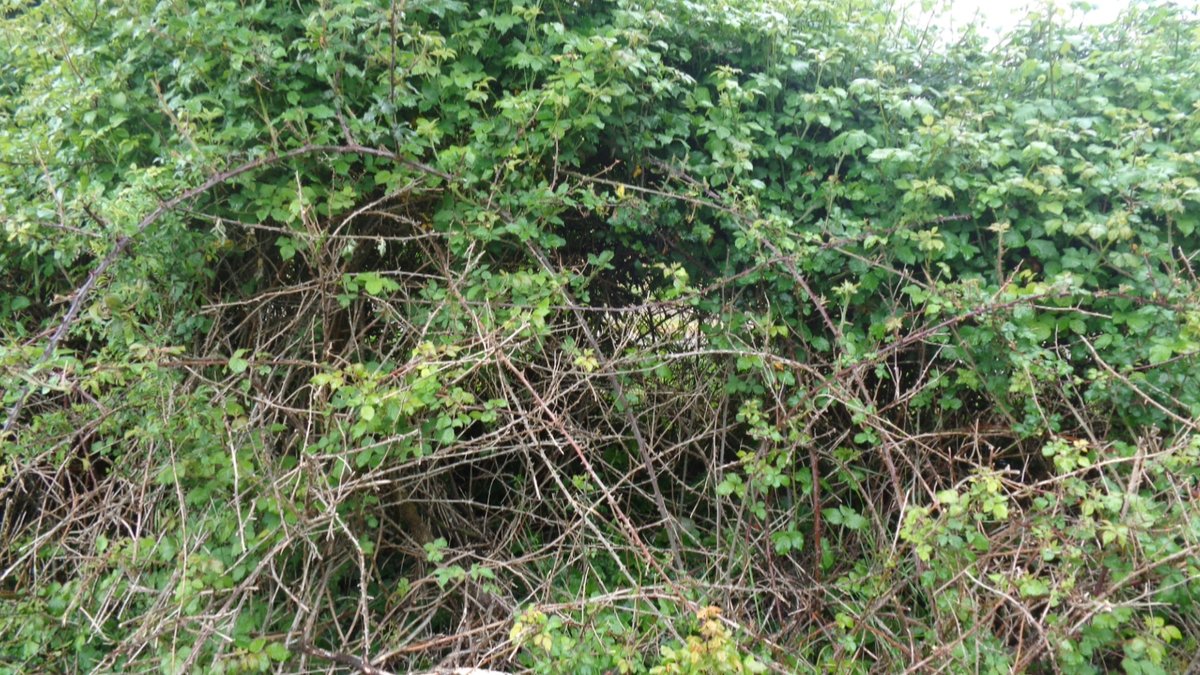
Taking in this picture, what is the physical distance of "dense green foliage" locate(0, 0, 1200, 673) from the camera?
274 centimetres

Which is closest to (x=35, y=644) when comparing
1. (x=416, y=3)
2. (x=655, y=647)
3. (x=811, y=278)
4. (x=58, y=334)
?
(x=58, y=334)

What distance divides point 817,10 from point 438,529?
2.85 m

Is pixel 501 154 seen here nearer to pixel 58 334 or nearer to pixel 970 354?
pixel 58 334

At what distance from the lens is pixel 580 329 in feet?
11.7

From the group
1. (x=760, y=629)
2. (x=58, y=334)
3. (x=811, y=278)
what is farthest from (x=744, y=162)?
(x=58, y=334)

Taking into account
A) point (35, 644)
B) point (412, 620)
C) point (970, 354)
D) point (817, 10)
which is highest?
point (817, 10)

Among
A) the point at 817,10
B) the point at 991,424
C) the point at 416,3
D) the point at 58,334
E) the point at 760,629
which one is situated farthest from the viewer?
the point at 817,10

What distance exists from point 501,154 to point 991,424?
2.28 meters

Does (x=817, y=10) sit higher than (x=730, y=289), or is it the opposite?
(x=817, y=10)

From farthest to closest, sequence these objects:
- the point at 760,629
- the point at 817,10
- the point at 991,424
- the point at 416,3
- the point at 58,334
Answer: the point at 817,10 → the point at 991,424 → the point at 416,3 → the point at 760,629 → the point at 58,334

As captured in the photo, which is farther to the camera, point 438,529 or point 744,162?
point 438,529

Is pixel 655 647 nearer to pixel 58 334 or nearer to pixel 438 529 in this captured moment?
pixel 438 529

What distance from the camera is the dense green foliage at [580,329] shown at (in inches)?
108

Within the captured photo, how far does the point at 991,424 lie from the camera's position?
3320mm
